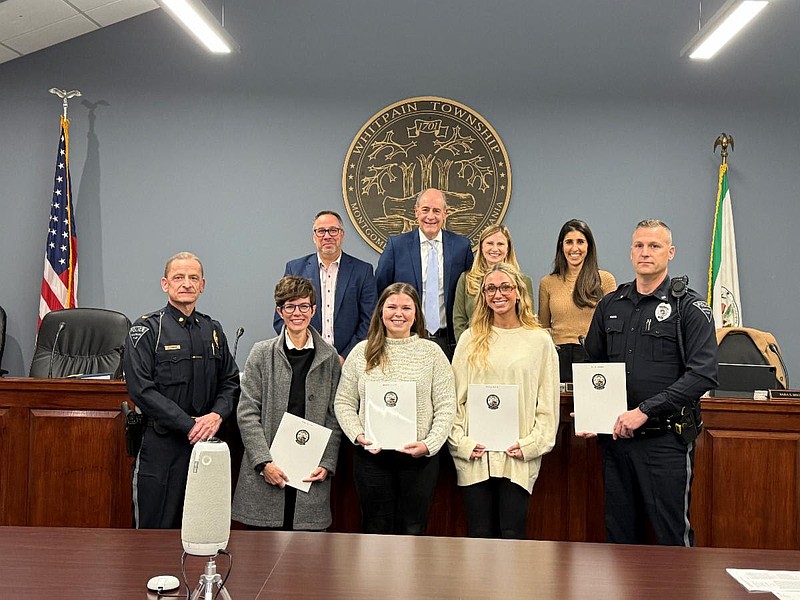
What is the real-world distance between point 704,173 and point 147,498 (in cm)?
439

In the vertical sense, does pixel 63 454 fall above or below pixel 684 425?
below

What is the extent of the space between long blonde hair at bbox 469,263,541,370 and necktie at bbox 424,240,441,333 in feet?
2.58

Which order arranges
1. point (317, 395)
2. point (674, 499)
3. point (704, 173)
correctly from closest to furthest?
point (674, 499) < point (317, 395) < point (704, 173)

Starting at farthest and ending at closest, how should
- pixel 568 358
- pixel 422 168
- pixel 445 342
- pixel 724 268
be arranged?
pixel 422 168 → pixel 724 268 → pixel 445 342 → pixel 568 358

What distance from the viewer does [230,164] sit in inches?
225

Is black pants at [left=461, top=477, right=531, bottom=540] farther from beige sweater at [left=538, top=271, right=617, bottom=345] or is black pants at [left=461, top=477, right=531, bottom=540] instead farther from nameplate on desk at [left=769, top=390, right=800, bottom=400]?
nameplate on desk at [left=769, top=390, right=800, bottom=400]

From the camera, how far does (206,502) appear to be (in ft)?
4.75

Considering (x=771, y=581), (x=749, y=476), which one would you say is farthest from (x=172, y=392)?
(x=749, y=476)

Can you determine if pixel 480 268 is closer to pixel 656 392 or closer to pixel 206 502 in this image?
pixel 656 392

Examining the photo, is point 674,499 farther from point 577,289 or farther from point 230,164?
point 230,164

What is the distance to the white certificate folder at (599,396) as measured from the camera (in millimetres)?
3082

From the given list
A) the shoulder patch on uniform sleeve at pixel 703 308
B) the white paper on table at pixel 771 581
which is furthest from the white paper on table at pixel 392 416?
the white paper on table at pixel 771 581

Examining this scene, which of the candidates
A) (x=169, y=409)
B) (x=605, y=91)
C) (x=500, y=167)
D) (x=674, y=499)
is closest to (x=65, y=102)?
(x=500, y=167)

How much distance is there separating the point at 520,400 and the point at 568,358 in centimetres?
79
